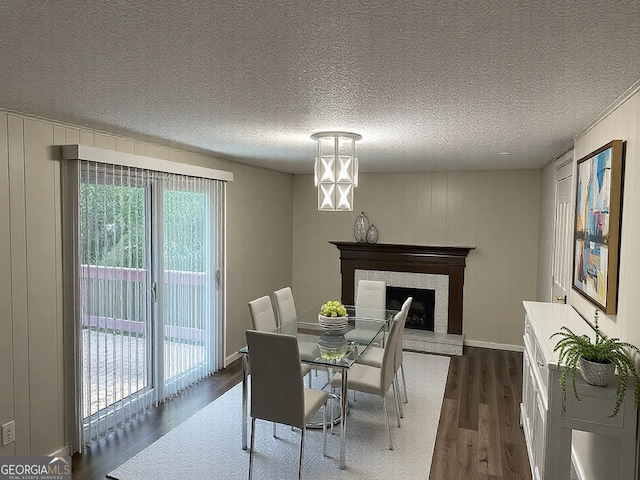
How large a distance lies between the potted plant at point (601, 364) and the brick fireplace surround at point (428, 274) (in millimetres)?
3666

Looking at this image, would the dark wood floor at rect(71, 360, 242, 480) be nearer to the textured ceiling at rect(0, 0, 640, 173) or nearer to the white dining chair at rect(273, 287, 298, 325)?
the white dining chair at rect(273, 287, 298, 325)

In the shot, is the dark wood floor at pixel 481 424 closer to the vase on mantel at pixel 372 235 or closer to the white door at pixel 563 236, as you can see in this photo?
the white door at pixel 563 236

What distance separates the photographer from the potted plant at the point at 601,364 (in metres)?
1.97

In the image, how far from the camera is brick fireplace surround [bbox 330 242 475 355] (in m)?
5.84

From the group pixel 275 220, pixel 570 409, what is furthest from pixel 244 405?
pixel 275 220

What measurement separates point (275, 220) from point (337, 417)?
3.07 m

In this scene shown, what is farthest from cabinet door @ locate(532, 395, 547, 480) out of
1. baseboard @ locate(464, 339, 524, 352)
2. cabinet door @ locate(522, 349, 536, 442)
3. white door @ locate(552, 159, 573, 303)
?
baseboard @ locate(464, 339, 524, 352)

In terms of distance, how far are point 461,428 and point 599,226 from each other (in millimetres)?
2014

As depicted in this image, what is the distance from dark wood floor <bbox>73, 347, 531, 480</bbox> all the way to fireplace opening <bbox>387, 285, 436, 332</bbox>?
1.03 m

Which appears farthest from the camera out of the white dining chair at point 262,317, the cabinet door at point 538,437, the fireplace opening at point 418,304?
the fireplace opening at point 418,304

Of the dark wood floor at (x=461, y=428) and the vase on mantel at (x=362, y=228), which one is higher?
the vase on mantel at (x=362, y=228)

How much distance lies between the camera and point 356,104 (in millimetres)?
2445

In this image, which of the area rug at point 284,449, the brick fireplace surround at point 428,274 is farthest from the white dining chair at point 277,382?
the brick fireplace surround at point 428,274

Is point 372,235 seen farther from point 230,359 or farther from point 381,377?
point 381,377
